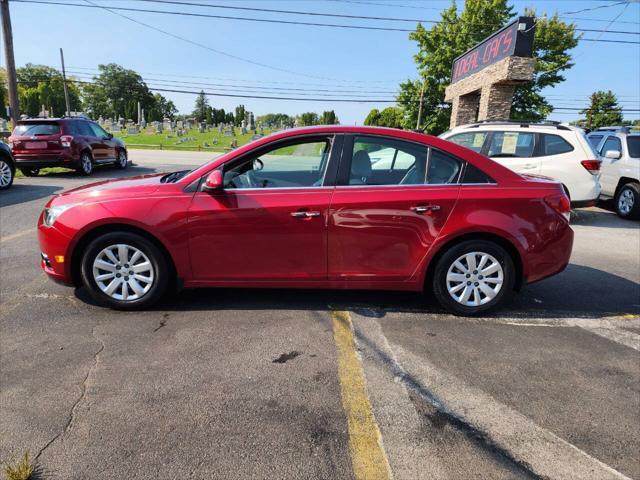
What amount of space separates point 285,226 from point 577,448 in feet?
7.70

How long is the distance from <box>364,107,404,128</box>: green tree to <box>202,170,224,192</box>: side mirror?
141 feet

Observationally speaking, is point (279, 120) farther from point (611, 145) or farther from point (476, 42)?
point (611, 145)

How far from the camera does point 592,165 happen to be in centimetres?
734

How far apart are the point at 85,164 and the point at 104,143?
1382mm

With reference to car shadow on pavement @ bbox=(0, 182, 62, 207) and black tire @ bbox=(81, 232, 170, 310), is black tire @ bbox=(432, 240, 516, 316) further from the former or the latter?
car shadow on pavement @ bbox=(0, 182, 62, 207)

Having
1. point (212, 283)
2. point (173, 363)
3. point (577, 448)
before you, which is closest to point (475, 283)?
point (577, 448)

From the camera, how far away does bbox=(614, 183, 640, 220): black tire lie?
8.34 m

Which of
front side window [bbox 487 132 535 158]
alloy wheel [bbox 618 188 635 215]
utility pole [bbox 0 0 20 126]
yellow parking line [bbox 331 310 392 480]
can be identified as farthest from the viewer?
utility pole [bbox 0 0 20 126]

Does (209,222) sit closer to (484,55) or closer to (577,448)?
(577,448)

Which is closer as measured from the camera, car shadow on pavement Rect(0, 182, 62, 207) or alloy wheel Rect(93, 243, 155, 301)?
alloy wheel Rect(93, 243, 155, 301)

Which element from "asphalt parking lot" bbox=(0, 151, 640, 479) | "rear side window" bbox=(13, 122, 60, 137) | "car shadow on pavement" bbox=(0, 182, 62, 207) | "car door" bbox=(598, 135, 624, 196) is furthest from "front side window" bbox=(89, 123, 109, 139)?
"car door" bbox=(598, 135, 624, 196)

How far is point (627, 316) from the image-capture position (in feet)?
12.7

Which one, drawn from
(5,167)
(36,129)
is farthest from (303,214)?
(36,129)

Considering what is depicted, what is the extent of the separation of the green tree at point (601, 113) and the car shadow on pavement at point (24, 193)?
6427cm
